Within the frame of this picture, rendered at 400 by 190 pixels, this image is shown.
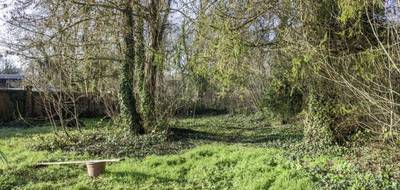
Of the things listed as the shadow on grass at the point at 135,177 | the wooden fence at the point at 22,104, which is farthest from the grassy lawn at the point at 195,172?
the wooden fence at the point at 22,104

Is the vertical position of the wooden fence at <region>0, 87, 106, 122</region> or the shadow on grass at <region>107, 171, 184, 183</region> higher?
the wooden fence at <region>0, 87, 106, 122</region>

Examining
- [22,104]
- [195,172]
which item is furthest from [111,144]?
[22,104]

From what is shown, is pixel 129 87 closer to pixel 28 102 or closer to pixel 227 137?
pixel 227 137

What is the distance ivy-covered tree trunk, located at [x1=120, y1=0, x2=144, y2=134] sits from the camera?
476 inches

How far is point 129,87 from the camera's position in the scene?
1221 centimetres

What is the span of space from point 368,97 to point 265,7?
11.7 feet

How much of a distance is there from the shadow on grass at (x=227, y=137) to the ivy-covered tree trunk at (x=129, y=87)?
117 cm

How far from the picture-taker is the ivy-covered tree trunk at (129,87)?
12078mm

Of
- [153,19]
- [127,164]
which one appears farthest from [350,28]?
[153,19]

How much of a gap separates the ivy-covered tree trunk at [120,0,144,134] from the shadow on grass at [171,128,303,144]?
1.17 m

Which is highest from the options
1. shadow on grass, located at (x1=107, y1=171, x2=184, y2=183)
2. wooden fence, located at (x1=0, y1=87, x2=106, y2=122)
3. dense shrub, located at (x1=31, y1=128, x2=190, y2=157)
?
wooden fence, located at (x1=0, y1=87, x2=106, y2=122)

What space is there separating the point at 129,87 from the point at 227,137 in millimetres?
3511

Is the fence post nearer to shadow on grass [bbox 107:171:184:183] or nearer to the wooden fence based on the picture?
the wooden fence

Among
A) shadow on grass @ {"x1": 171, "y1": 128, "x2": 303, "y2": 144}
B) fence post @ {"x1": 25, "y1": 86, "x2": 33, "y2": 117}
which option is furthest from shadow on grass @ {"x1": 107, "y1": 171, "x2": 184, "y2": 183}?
fence post @ {"x1": 25, "y1": 86, "x2": 33, "y2": 117}
